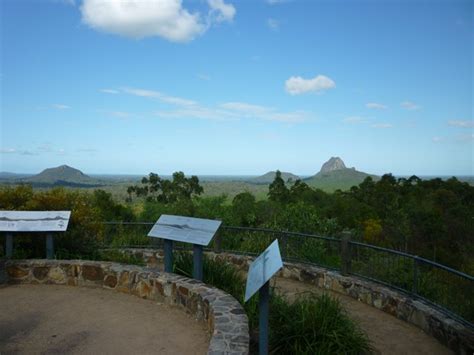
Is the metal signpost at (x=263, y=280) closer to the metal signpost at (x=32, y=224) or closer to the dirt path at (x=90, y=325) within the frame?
the dirt path at (x=90, y=325)

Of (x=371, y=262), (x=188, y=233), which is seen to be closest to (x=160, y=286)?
(x=188, y=233)

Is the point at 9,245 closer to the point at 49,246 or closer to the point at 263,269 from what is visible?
the point at 49,246

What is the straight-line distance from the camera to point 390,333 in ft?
20.9

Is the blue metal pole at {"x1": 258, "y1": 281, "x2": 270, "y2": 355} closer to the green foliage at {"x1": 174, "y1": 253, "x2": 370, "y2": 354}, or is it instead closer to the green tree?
the green foliage at {"x1": 174, "y1": 253, "x2": 370, "y2": 354}

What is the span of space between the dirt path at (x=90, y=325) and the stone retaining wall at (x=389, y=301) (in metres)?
3.59

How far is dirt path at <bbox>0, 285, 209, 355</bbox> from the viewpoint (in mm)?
5113

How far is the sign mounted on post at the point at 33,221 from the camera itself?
26.3 ft

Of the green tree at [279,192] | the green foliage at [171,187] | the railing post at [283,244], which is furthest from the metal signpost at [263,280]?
the green foliage at [171,187]

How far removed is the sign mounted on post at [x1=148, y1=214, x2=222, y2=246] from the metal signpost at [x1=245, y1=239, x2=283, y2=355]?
2.46m

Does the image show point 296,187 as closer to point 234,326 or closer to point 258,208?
point 258,208

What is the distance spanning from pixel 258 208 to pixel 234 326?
2062cm

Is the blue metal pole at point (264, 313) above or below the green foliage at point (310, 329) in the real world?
above

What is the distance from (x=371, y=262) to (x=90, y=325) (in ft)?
20.5

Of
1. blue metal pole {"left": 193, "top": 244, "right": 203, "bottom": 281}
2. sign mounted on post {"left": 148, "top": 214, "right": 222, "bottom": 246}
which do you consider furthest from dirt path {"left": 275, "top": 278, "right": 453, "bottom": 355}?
sign mounted on post {"left": 148, "top": 214, "right": 222, "bottom": 246}
